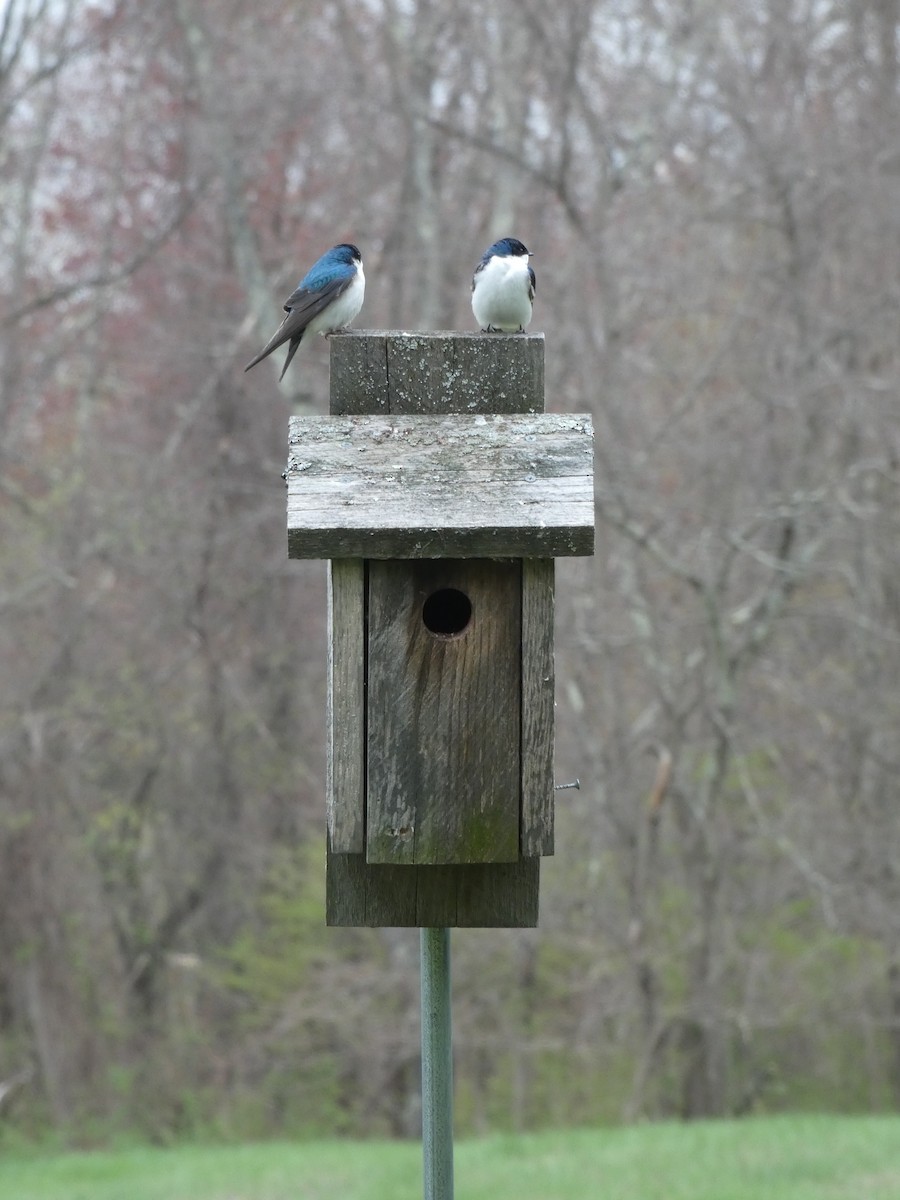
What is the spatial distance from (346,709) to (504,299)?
136 cm

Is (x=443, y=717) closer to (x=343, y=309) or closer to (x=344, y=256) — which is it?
(x=343, y=309)

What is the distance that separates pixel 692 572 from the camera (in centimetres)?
995

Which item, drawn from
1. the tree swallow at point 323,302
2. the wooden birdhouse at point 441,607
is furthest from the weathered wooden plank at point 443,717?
the tree swallow at point 323,302

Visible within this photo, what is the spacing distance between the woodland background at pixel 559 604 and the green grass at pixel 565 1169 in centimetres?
296

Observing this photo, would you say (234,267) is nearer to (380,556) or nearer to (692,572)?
(692,572)

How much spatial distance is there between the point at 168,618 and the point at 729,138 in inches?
239

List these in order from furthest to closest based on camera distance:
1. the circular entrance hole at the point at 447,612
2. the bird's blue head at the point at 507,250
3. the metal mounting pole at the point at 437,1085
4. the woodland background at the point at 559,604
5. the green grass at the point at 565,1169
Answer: the woodland background at the point at 559,604
the green grass at the point at 565,1169
the bird's blue head at the point at 507,250
the circular entrance hole at the point at 447,612
the metal mounting pole at the point at 437,1085

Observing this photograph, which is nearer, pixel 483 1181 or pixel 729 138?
pixel 483 1181

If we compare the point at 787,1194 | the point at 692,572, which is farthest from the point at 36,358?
the point at 787,1194

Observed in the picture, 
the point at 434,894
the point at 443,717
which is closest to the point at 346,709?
the point at 443,717

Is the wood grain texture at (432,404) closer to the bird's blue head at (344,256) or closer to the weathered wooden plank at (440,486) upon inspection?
the weathered wooden plank at (440,486)

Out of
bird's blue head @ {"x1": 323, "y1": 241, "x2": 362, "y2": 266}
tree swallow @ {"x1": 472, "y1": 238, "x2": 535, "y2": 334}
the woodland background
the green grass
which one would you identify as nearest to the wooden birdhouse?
tree swallow @ {"x1": 472, "y1": 238, "x2": 535, "y2": 334}

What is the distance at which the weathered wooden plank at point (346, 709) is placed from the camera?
275 centimetres

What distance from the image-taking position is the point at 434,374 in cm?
290
